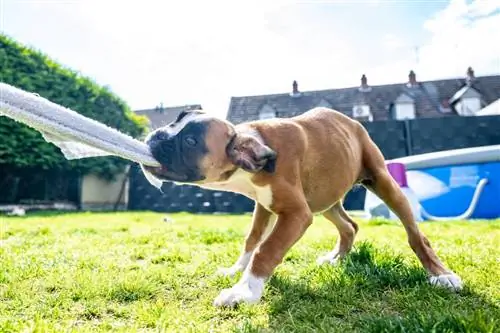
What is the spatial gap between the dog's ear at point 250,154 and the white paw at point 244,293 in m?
0.55

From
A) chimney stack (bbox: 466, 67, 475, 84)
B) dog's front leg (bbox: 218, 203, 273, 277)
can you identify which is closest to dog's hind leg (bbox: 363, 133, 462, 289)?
dog's front leg (bbox: 218, 203, 273, 277)

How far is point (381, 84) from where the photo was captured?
29000 millimetres

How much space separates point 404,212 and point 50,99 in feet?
36.1

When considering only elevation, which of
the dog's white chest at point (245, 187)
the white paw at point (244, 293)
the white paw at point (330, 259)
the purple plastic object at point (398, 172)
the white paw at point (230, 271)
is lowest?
the white paw at point (330, 259)

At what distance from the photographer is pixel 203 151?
2186 millimetres

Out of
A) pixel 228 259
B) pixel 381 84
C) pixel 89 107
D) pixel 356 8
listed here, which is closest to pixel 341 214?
pixel 228 259

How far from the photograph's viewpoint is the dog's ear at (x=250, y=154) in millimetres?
2195

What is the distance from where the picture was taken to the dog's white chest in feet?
7.60

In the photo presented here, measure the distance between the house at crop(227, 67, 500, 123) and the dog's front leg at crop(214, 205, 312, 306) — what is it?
23373 millimetres

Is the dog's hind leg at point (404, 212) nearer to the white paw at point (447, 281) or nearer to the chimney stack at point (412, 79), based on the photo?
the white paw at point (447, 281)

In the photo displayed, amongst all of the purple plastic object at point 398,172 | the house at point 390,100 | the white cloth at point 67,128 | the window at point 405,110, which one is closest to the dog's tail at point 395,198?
the white cloth at point 67,128

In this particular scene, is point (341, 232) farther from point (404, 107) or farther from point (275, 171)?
point (404, 107)

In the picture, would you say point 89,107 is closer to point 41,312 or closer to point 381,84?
point 41,312

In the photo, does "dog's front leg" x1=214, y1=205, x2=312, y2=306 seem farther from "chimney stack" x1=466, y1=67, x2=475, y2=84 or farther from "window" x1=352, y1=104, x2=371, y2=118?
"chimney stack" x1=466, y1=67, x2=475, y2=84
